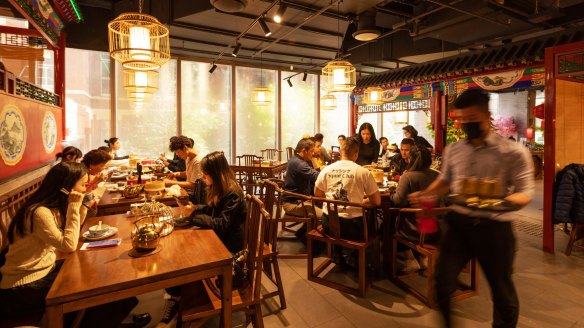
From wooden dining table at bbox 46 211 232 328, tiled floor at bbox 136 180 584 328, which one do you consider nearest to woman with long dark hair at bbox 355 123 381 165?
tiled floor at bbox 136 180 584 328

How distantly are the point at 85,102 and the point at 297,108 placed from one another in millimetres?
5715

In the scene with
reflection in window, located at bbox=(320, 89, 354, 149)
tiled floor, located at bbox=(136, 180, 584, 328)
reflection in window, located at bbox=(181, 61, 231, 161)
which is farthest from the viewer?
reflection in window, located at bbox=(320, 89, 354, 149)

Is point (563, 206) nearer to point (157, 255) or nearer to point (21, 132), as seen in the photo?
point (157, 255)

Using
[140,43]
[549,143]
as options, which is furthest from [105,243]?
[549,143]

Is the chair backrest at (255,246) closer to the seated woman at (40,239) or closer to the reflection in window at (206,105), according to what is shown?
the seated woman at (40,239)

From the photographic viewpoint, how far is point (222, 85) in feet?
Result: 30.3

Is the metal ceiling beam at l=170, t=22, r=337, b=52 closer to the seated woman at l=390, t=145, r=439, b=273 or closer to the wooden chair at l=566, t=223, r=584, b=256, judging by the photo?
the seated woman at l=390, t=145, r=439, b=273

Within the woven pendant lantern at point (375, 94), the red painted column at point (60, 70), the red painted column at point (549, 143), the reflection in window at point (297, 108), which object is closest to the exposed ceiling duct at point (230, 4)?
the red painted column at point (549, 143)

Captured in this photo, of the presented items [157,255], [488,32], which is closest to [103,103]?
[157,255]

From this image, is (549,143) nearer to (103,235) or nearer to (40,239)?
(103,235)

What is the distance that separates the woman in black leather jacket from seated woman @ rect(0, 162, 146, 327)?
2.32 feet

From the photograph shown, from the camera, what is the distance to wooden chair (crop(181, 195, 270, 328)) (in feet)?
5.93

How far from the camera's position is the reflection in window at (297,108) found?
10219mm

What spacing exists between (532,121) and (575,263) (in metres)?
9.11
